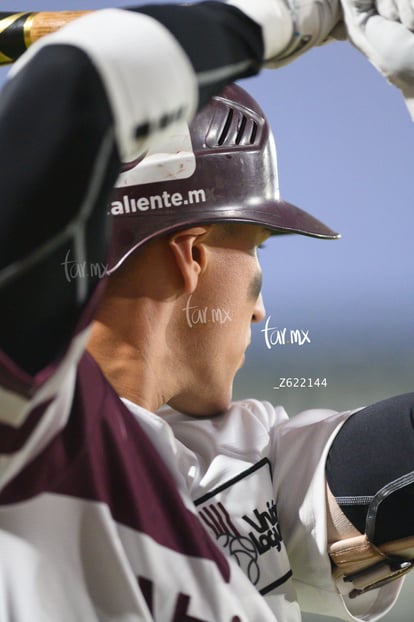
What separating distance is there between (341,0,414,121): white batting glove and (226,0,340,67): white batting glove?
1 centimetres

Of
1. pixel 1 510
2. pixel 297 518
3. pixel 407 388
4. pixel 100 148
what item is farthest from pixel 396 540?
pixel 407 388

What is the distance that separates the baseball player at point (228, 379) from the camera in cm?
80

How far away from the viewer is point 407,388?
234cm

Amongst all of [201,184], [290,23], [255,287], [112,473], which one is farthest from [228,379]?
[290,23]

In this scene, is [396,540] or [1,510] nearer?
[1,510]

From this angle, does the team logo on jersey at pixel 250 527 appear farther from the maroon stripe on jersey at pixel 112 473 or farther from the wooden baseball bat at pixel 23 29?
the wooden baseball bat at pixel 23 29

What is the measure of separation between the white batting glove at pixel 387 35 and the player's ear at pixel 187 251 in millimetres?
361

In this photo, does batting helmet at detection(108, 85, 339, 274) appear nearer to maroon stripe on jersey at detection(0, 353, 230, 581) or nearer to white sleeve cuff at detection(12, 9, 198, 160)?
maroon stripe on jersey at detection(0, 353, 230, 581)

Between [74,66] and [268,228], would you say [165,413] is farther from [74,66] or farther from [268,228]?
[74,66]

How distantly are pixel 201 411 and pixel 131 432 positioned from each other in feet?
0.94

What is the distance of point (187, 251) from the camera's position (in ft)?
2.70

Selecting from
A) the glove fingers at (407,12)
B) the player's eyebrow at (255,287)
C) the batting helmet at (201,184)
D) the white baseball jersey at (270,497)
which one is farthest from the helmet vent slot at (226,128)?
the glove fingers at (407,12)

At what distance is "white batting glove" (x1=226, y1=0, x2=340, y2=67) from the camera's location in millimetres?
447

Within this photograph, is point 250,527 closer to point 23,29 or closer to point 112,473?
point 112,473
